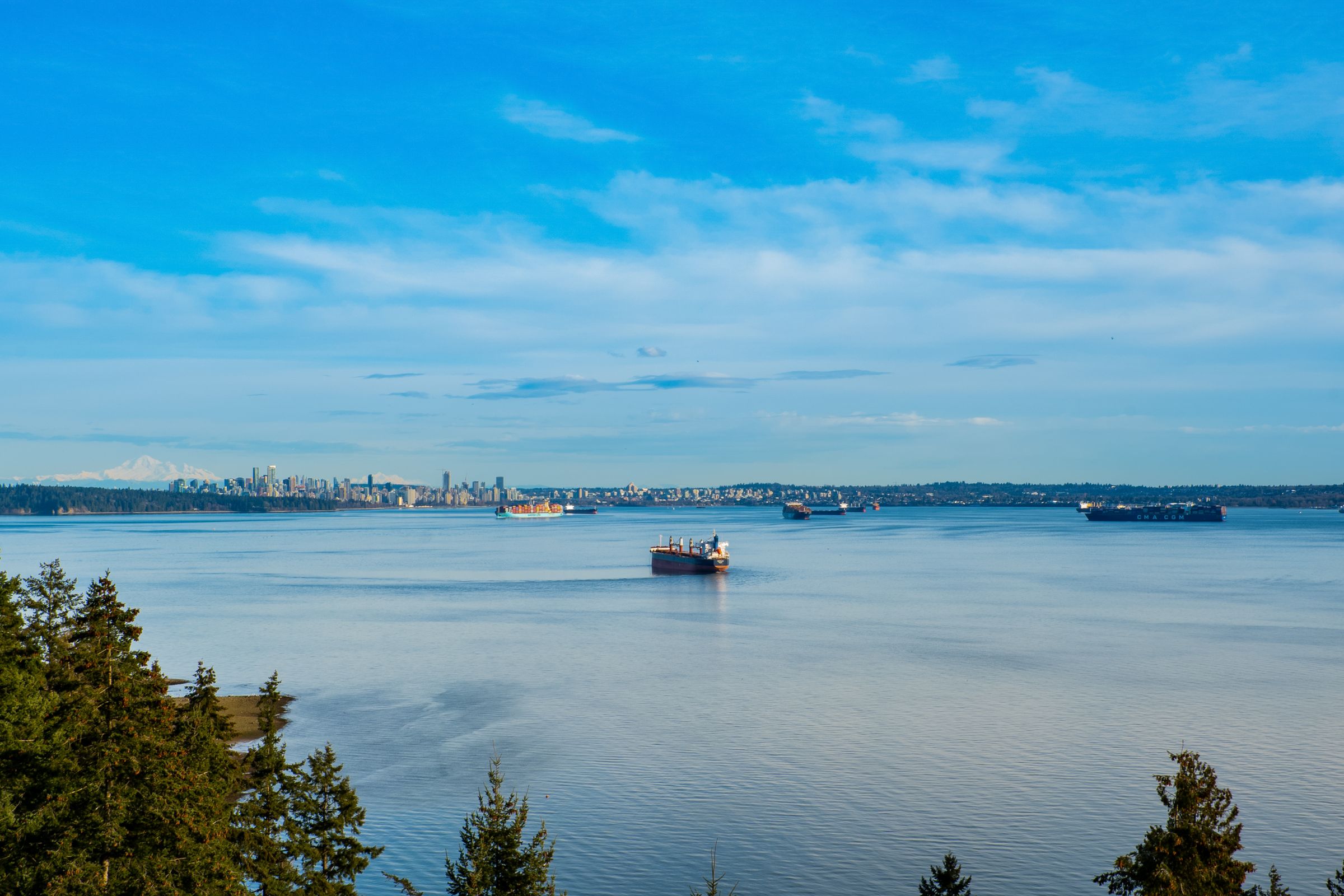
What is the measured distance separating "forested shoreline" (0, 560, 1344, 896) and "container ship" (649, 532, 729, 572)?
378 feet

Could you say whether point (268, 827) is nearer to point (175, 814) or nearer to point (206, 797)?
point (206, 797)

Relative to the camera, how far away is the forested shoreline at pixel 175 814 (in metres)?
17.4

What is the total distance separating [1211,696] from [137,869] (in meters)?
53.4

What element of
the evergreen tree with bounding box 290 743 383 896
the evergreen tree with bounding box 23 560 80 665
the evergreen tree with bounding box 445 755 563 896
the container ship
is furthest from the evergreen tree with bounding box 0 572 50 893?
the container ship

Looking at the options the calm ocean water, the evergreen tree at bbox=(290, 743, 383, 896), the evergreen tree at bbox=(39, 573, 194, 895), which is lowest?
the calm ocean water

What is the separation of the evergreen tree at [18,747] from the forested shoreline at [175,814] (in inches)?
1.5

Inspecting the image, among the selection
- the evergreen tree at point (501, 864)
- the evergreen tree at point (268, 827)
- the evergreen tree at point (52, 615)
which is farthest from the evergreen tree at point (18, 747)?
the evergreen tree at point (501, 864)

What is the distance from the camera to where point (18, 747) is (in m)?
22.5

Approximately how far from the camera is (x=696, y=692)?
60.2 metres

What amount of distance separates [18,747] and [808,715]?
1468 inches

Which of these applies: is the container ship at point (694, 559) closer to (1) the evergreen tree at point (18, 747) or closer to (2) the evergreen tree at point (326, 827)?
(1) the evergreen tree at point (18, 747)

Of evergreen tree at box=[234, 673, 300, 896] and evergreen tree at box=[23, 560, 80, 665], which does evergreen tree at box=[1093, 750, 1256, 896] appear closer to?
evergreen tree at box=[234, 673, 300, 896]

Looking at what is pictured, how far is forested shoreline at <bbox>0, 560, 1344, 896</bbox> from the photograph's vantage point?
17.4m

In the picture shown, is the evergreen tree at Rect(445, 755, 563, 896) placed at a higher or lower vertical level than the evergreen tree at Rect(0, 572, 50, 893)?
lower
